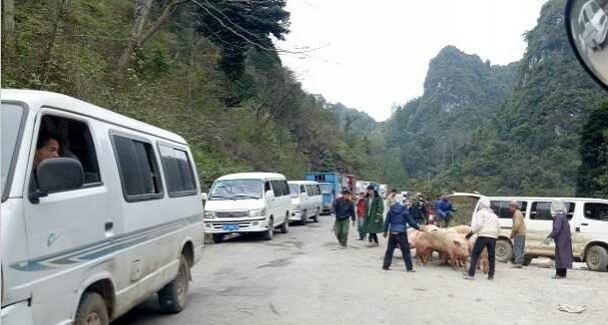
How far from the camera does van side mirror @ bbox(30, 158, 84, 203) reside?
3.57 metres

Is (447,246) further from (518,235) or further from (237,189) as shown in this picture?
(237,189)

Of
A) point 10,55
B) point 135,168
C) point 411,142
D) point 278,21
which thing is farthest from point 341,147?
point 135,168

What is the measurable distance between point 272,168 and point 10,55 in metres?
27.5

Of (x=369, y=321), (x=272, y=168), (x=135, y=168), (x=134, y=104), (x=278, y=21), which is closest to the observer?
(x=135, y=168)

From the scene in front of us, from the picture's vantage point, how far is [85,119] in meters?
4.68

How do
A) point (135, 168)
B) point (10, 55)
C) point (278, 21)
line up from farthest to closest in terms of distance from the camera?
point (278, 21)
point (10, 55)
point (135, 168)

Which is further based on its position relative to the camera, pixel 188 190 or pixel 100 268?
pixel 188 190

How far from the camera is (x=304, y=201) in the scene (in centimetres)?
2555

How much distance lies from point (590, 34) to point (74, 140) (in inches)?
155

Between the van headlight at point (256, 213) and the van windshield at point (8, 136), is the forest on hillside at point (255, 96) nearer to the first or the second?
the van windshield at point (8, 136)

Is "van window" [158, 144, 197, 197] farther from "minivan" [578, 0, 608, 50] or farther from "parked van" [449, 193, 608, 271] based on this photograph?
"parked van" [449, 193, 608, 271]

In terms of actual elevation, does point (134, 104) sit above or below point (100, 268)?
above

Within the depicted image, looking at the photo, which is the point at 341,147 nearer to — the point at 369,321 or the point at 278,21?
the point at 278,21

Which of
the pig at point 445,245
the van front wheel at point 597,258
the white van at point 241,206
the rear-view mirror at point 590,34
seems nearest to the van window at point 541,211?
the van front wheel at point 597,258
